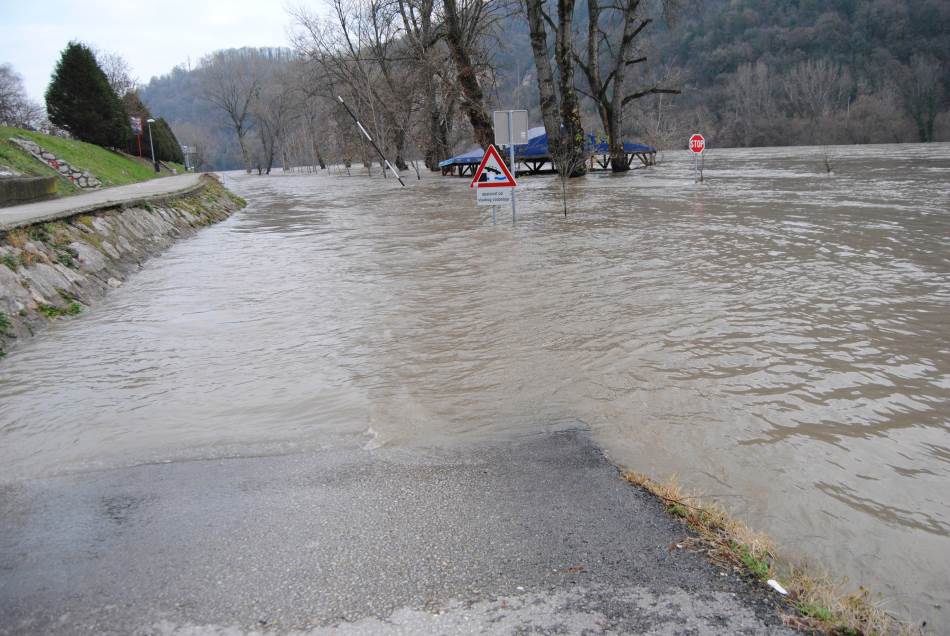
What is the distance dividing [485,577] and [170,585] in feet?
4.02

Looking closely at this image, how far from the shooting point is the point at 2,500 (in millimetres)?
3287

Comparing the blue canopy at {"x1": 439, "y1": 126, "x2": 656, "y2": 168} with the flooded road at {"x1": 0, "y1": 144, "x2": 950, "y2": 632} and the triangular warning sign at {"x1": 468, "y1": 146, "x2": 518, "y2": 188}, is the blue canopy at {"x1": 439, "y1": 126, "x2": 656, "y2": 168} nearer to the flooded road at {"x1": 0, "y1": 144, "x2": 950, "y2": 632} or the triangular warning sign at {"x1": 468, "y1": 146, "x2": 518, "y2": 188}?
the triangular warning sign at {"x1": 468, "y1": 146, "x2": 518, "y2": 188}

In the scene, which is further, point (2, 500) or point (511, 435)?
point (511, 435)

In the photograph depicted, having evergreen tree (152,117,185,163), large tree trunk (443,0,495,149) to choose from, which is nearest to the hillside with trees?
large tree trunk (443,0,495,149)

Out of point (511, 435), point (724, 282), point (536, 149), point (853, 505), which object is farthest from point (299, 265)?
point (536, 149)

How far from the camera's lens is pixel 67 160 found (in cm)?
2012

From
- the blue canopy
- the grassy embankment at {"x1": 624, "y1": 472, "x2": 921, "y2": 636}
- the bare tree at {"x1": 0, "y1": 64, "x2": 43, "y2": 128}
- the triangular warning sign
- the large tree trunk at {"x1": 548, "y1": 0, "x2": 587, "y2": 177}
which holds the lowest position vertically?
the grassy embankment at {"x1": 624, "y1": 472, "x2": 921, "y2": 636}

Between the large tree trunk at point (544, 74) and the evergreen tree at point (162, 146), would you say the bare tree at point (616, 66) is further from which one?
the evergreen tree at point (162, 146)

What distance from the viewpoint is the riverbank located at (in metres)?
6.66

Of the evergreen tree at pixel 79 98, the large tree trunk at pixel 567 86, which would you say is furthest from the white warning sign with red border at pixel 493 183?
the evergreen tree at pixel 79 98

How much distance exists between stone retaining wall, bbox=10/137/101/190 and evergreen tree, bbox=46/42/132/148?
36.8 ft

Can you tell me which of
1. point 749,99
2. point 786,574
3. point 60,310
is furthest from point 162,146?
point 749,99

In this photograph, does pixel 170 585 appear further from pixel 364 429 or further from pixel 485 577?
pixel 364 429

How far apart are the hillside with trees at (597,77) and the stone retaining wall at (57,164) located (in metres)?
14.1
